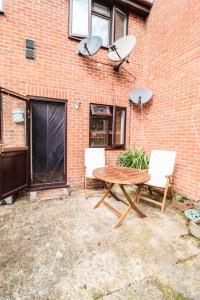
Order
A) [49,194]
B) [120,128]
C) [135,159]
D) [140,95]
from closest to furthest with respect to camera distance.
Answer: [49,194], [135,159], [140,95], [120,128]

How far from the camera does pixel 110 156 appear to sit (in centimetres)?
476

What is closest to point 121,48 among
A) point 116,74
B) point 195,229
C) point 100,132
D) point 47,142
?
point 116,74

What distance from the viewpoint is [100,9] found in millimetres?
4410

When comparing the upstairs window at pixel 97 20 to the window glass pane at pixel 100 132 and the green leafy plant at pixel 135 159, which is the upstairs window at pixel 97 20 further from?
the green leafy plant at pixel 135 159

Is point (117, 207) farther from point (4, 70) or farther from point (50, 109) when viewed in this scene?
point (4, 70)

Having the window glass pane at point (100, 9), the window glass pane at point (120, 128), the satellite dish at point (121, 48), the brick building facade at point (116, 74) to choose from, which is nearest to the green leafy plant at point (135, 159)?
the brick building facade at point (116, 74)

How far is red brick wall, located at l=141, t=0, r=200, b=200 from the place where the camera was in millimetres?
3428

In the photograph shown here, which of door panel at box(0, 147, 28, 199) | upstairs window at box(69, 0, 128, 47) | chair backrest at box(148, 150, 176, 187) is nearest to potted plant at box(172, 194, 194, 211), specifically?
chair backrest at box(148, 150, 176, 187)

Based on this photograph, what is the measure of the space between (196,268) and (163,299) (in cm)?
63

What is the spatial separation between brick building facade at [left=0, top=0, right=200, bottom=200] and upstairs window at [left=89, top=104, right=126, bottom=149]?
6.6 inches

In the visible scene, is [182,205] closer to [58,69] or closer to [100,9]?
[58,69]

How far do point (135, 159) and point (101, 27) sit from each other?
12.1ft

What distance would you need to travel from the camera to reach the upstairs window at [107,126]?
4514 millimetres

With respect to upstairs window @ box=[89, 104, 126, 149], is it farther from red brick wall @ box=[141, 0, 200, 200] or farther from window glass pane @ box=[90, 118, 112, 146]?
red brick wall @ box=[141, 0, 200, 200]
